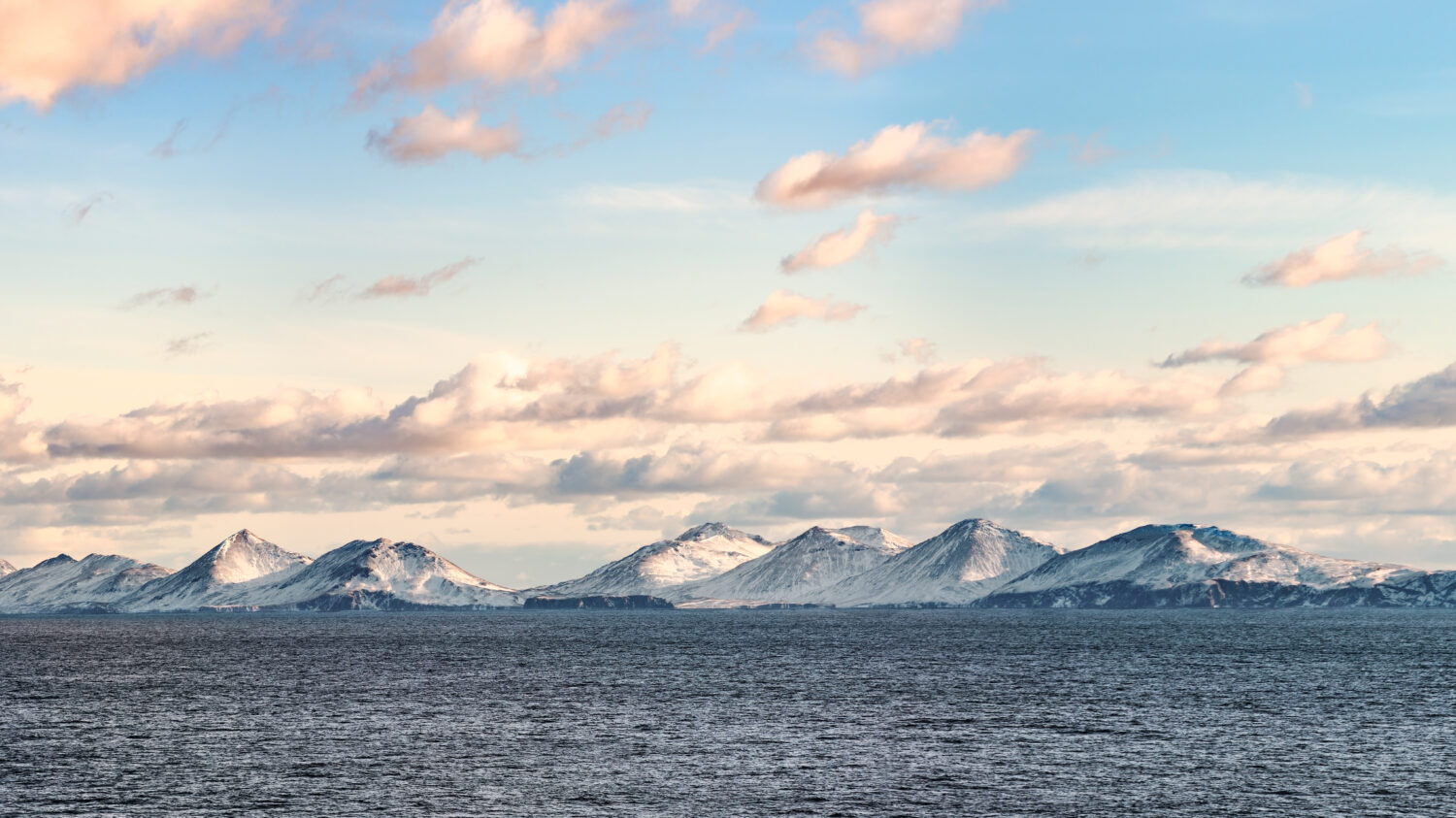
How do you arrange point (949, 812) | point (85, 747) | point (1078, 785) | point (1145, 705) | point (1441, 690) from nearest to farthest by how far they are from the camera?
point (949, 812) < point (1078, 785) < point (85, 747) < point (1145, 705) < point (1441, 690)

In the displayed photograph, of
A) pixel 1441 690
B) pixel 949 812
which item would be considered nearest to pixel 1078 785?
pixel 949 812

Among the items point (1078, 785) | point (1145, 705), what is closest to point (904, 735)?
point (1078, 785)

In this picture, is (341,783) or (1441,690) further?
(1441,690)

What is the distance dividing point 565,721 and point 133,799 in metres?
50.4

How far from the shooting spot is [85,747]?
11938 centimetres

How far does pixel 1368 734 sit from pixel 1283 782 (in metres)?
31.1

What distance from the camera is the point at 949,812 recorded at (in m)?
89.9

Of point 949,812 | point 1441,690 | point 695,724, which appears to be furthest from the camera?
point 1441,690

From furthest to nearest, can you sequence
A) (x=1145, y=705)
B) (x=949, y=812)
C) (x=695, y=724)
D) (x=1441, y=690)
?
1. (x=1441, y=690)
2. (x=1145, y=705)
3. (x=695, y=724)
4. (x=949, y=812)

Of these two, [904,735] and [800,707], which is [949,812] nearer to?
[904,735]

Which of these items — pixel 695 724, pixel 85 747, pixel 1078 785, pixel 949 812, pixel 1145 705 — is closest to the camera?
pixel 949 812

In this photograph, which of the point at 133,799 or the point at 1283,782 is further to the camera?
the point at 1283,782

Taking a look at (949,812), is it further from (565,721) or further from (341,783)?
(565,721)

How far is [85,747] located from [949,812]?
74531 millimetres
